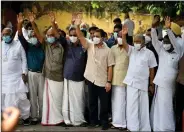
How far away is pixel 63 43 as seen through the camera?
22.8 feet

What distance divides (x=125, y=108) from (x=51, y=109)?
1.33 metres

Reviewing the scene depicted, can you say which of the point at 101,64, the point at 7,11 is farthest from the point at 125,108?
the point at 7,11

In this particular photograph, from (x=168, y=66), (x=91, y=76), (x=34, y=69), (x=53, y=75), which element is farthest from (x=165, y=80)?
(x=34, y=69)

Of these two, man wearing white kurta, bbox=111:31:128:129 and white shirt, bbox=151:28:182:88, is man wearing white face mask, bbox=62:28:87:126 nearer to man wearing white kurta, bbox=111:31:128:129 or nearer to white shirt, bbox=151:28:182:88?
man wearing white kurta, bbox=111:31:128:129

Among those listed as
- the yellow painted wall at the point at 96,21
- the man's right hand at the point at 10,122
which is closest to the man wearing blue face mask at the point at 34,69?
the man's right hand at the point at 10,122

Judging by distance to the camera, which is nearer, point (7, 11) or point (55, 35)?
point (55, 35)

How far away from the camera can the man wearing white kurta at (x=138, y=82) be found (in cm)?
663

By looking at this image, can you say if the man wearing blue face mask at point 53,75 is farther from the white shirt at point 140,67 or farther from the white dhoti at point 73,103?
the white shirt at point 140,67

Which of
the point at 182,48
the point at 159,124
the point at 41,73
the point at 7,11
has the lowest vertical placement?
the point at 159,124

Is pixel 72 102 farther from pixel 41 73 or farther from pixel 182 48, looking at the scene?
pixel 182 48

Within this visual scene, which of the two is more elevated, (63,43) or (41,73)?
(63,43)

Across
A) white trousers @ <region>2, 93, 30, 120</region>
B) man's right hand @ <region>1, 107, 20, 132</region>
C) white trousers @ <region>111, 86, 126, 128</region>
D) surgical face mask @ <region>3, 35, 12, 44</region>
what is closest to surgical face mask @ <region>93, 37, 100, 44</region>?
white trousers @ <region>111, 86, 126, 128</region>

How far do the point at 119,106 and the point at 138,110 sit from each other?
369 millimetres

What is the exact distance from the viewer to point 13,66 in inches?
271
